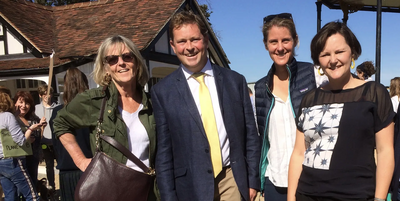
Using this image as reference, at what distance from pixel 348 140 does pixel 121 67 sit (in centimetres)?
155

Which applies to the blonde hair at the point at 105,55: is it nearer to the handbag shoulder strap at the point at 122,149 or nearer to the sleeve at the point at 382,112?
the handbag shoulder strap at the point at 122,149

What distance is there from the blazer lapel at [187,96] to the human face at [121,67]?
35cm

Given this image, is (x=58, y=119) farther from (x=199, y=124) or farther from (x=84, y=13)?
(x=84, y=13)

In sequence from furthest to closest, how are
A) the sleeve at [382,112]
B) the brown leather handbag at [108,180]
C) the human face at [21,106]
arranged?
the human face at [21,106] → the brown leather handbag at [108,180] → the sleeve at [382,112]

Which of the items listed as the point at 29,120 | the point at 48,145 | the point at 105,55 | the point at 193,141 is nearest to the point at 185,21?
the point at 105,55

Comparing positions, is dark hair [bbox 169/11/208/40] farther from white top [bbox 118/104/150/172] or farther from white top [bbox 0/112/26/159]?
white top [bbox 0/112/26/159]

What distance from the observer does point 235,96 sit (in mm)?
2482

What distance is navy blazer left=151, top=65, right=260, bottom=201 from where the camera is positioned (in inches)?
94.0

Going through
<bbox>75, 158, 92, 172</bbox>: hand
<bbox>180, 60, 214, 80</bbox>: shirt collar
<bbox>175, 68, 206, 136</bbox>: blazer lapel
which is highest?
<bbox>180, 60, 214, 80</bbox>: shirt collar

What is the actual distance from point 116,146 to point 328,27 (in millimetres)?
1543

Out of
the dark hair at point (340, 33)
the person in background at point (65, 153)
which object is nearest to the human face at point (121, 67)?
the dark hair at point (340, 33)

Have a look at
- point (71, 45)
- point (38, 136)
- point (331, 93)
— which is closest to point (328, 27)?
point (331, 93)

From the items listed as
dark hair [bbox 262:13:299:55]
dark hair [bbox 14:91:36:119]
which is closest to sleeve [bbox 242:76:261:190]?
dark hair [bbox 262:13:299:55]

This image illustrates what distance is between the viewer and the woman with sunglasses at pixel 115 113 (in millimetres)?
2447
